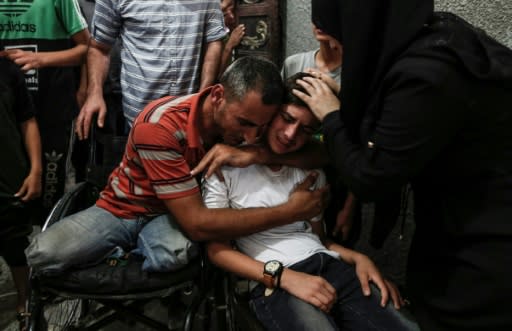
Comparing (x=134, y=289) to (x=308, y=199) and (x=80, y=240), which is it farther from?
(x=308, y=199)

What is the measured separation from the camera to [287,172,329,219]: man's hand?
177cm

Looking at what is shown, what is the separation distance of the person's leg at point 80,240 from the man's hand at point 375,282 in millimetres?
980

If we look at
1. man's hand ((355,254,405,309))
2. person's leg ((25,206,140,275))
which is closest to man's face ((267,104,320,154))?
man's hand ((355,254,405,309))

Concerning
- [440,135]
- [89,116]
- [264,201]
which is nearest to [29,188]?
[89,116]

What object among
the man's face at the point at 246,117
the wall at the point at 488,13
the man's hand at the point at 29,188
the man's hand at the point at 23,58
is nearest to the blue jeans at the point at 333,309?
the man's face at the point at 246,117

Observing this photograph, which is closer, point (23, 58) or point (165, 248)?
point (165, 248)

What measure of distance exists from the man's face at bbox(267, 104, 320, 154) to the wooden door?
2.04 meters

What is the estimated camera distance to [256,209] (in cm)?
172

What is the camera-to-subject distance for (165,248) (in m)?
1.69

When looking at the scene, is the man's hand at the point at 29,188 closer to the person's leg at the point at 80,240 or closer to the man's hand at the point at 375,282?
the person's leg at the point at 80,240

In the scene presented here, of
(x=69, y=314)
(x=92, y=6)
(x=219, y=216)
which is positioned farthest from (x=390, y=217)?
(x=92, y=6)

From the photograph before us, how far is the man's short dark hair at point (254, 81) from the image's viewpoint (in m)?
1.67

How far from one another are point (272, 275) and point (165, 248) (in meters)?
0.44

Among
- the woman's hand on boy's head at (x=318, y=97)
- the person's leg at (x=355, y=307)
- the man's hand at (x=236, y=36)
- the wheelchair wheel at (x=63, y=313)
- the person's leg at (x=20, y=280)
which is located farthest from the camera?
the man's hand at (x=236, y=36)
